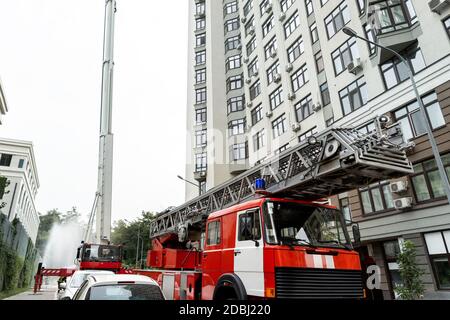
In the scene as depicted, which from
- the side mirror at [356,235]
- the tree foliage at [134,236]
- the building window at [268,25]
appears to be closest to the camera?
the side mirror at [356,235]

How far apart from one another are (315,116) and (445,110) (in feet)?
28.1

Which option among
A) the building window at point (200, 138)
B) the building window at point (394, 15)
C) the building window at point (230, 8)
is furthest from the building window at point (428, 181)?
the building window at point (230, 8)

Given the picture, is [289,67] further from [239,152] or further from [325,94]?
[239,152]

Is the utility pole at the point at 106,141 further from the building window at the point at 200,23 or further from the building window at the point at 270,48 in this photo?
the building window at the point at 200,23

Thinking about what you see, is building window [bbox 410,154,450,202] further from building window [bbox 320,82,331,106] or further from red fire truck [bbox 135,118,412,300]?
red fire truck [bbox 135,118,412,300]

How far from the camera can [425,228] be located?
13.5 metres

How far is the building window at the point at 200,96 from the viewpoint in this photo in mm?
37013

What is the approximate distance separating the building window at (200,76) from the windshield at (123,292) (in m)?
34.0

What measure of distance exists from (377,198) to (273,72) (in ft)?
49.6

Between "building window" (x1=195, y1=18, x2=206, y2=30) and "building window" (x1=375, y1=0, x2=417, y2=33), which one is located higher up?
"building window" (x1=195, y1=18, x2=206, y2=30)

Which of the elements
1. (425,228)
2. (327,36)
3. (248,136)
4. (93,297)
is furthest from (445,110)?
(248,136)

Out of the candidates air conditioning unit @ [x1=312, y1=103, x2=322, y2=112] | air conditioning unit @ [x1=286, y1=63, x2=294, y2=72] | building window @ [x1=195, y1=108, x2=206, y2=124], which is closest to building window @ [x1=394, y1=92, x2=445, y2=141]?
air conditioning unit @ [x1=312, y1=103, x2=322, y2=112]

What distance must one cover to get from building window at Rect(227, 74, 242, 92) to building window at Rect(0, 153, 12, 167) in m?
29.6

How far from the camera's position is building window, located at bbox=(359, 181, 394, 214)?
15.4 meters
